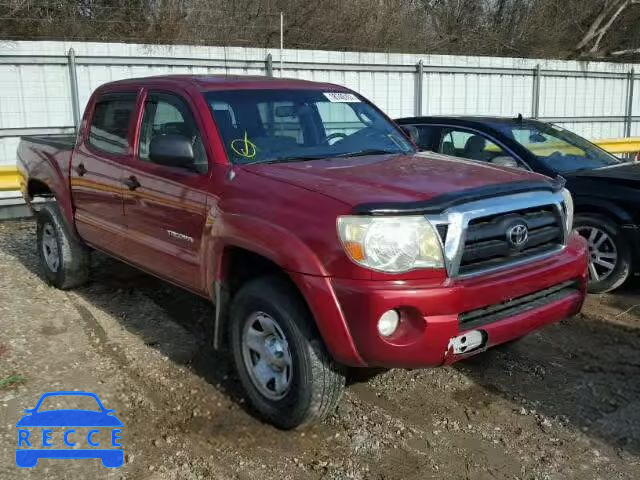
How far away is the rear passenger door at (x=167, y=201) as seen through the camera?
156 inches

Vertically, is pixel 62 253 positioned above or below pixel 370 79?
below

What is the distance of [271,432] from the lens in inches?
139

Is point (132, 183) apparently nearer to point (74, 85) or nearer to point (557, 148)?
point (557, 148)

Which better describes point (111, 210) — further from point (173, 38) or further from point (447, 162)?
point (173, 38)

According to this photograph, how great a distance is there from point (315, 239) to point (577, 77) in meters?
14.3

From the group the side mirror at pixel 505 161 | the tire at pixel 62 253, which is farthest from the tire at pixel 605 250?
the tire at pixel 62 253

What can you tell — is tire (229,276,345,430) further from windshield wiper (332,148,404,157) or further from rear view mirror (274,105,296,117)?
rear view mirror (274,105,296,117)

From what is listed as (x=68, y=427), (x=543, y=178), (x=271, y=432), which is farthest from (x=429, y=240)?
(x=68, y=427)

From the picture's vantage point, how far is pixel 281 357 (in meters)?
3.46

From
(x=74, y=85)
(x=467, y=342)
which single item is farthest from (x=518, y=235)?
(x=74, y=85)

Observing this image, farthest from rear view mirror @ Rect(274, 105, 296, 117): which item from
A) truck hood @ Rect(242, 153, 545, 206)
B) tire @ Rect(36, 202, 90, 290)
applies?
tire @ Rect(36, 202, 90, 290)

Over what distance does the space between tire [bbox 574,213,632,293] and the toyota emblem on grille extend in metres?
2.58

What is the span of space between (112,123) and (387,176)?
2567 millimetres

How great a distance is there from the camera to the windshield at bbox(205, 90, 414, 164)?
13.2ft
